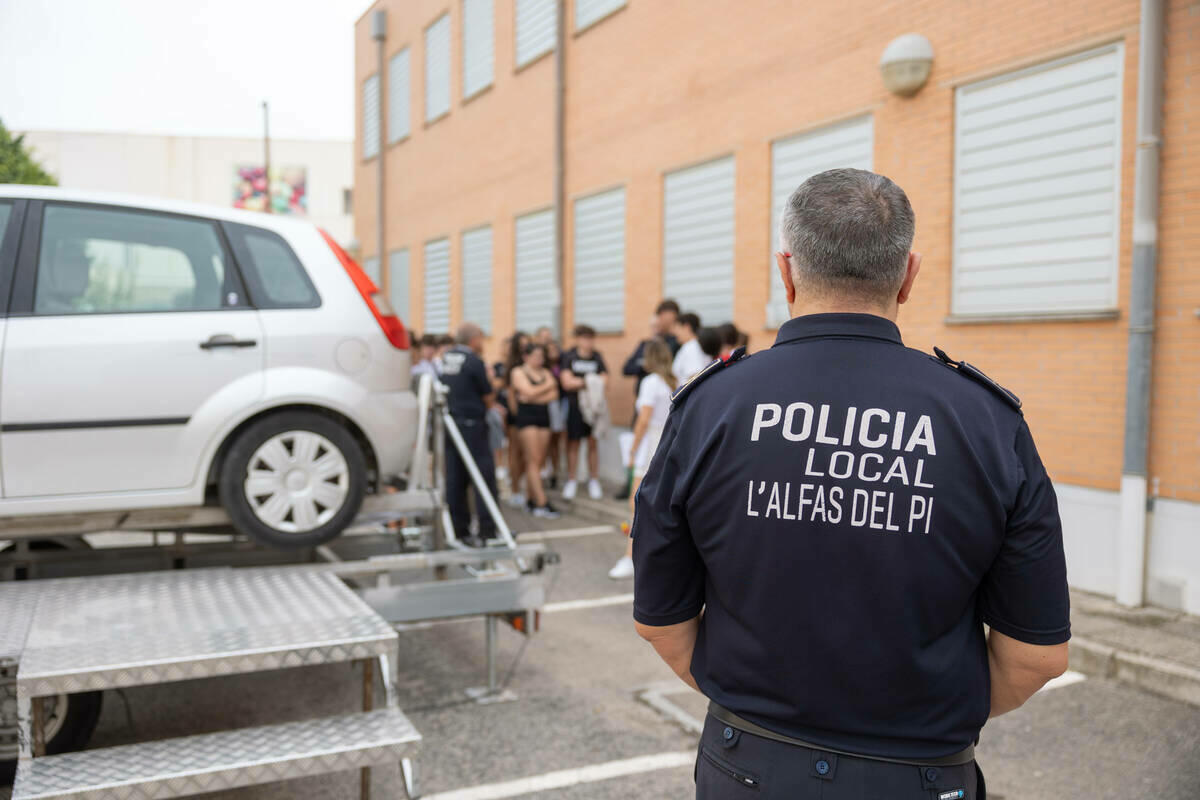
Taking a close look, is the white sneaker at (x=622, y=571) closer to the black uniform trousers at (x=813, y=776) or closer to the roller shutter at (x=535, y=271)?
the black uniform trousers at (x=813, y=776)

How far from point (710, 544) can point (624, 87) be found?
12.2 meters

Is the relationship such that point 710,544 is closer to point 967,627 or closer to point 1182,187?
point 967,627

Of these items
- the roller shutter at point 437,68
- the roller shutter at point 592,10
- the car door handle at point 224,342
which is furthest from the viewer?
the roller shutter at point 437,68

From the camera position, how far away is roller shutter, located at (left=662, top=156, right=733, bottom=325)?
37.8 feet

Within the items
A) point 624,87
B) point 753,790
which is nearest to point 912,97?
point 624,87

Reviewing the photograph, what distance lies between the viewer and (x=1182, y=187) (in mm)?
6625

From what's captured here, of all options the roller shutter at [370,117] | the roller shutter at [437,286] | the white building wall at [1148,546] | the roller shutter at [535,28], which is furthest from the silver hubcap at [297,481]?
the roller shutter at [370,117]

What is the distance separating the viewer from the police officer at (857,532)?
1712 mm

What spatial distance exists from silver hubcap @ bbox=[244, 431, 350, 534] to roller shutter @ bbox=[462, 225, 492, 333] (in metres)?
13.2

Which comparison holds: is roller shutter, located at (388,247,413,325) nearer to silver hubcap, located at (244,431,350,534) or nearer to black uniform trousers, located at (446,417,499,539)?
black uniform trousers, located at (446,417,499,539)

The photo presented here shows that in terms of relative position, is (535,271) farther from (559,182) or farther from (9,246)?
(9,246)

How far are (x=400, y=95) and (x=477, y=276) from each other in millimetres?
6212

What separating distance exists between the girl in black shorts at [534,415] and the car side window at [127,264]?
6515 millimetres

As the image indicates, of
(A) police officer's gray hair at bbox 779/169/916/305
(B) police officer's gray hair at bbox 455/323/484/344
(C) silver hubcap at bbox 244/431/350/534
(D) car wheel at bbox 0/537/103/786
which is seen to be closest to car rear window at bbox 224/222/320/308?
(C) silver hubcap at bbox 244/431/350/534
